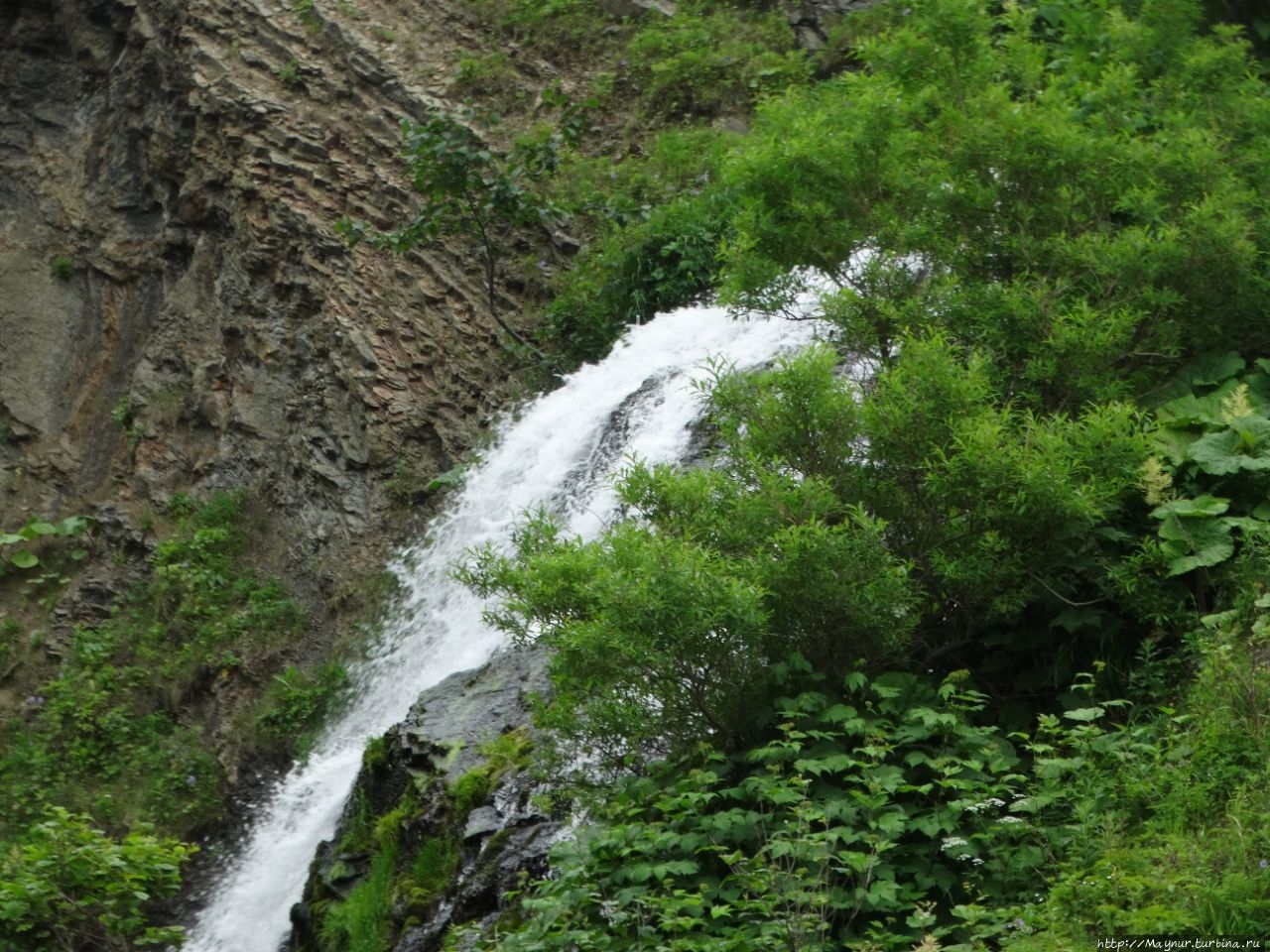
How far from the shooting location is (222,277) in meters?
14.8

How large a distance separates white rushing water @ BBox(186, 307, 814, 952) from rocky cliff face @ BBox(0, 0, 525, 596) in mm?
946

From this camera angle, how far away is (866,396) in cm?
676

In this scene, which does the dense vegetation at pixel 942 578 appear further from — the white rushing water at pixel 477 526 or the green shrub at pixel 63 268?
the green shrub at pixel 63 268

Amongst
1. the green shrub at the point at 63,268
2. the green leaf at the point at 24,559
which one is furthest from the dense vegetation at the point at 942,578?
the green shrub at the point at 63,268

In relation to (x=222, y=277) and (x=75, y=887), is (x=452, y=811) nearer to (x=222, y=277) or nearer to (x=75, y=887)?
(x=75, y=887)

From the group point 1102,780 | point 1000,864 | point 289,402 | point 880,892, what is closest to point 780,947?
point 880,892

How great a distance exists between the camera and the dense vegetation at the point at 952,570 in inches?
211

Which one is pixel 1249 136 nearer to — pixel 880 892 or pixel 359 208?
pixel 880 892

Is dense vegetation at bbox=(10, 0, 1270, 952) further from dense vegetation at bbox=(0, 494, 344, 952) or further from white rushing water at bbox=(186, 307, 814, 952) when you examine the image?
dense vegetation at bbox=(0, 494, 344, 952)

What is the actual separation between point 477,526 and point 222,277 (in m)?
4.61

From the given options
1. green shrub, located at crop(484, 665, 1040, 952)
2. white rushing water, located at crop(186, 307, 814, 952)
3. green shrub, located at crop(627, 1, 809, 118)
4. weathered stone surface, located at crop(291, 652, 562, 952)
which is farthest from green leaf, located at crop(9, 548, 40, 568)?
green shrub, located at crop(484, 665, 1040, 952)

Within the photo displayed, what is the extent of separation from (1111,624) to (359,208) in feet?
32.9

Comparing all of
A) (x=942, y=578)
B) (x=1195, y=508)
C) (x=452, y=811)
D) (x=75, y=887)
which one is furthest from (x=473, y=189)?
(x=1195, y=508)

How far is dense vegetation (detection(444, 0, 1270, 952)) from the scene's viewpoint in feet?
17.6
